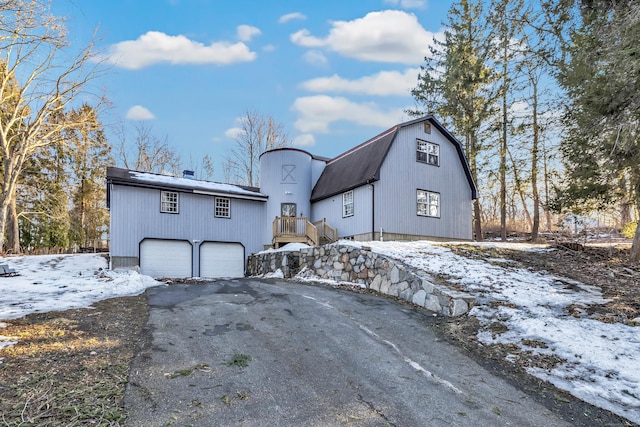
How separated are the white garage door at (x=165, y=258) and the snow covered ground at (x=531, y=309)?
477cm

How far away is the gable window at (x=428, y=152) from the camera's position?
1847 cm

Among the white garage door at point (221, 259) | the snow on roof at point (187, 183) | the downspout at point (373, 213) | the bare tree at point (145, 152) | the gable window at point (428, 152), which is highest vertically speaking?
the bare tree at point (145, 152)

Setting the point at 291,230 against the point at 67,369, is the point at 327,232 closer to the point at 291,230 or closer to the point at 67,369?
the point at 291,230

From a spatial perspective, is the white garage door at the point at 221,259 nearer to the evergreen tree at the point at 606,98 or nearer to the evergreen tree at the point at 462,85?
the evergreen tree at the point at 462,85

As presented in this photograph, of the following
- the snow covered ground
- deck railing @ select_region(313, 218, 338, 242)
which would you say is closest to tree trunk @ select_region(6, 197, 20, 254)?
the snow covered ground

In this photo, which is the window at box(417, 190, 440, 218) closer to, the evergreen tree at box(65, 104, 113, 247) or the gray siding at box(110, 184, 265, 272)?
the gray siding at box(110, 184, 265, 272)

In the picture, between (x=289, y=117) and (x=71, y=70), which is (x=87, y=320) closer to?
(x=71, y=70)

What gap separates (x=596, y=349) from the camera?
5137 mm

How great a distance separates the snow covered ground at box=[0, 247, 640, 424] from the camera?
4.53 meters

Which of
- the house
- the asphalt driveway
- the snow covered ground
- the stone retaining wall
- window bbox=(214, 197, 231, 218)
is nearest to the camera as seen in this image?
the asphalt driveway

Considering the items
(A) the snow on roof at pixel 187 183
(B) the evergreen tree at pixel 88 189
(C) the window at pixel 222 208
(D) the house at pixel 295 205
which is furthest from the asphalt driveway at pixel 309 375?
(B) the evergreen tree at pixel 88 189

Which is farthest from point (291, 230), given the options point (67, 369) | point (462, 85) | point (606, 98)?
point (67, 369)

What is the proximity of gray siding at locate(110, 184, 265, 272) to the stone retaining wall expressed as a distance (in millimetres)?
3833

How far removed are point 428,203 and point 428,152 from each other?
104 inches
